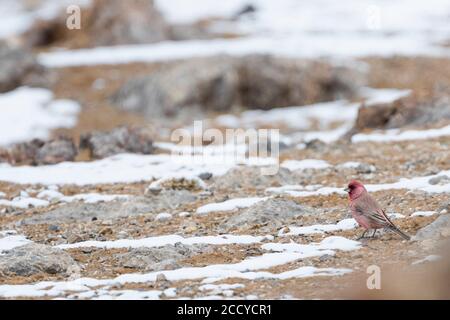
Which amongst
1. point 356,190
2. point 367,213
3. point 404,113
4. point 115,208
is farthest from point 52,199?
point 404,113

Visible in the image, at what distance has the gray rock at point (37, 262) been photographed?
9.26 m

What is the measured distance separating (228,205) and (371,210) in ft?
10.3

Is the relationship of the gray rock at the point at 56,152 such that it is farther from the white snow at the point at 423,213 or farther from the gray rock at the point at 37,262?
the white snow at the point at 423,213

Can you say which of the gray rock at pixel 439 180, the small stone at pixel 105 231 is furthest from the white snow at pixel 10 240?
the gray rock at pixel 439 180

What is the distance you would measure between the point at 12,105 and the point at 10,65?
2.71m

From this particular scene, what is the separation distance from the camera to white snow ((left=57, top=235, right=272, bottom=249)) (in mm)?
10297

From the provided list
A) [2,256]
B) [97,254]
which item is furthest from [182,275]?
[2,256]

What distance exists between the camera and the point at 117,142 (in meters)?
17.1

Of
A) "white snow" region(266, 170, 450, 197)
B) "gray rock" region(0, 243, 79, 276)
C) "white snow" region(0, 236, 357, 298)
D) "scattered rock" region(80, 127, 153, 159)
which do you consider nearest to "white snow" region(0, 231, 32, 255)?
"gray rock" region(0, 243, 79, 276)

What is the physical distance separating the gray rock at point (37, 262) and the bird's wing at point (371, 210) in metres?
3.43

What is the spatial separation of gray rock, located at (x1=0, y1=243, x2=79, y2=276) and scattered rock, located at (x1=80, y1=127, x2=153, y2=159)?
713 centimetres

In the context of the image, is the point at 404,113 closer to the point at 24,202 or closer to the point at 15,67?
the point at 24,202
